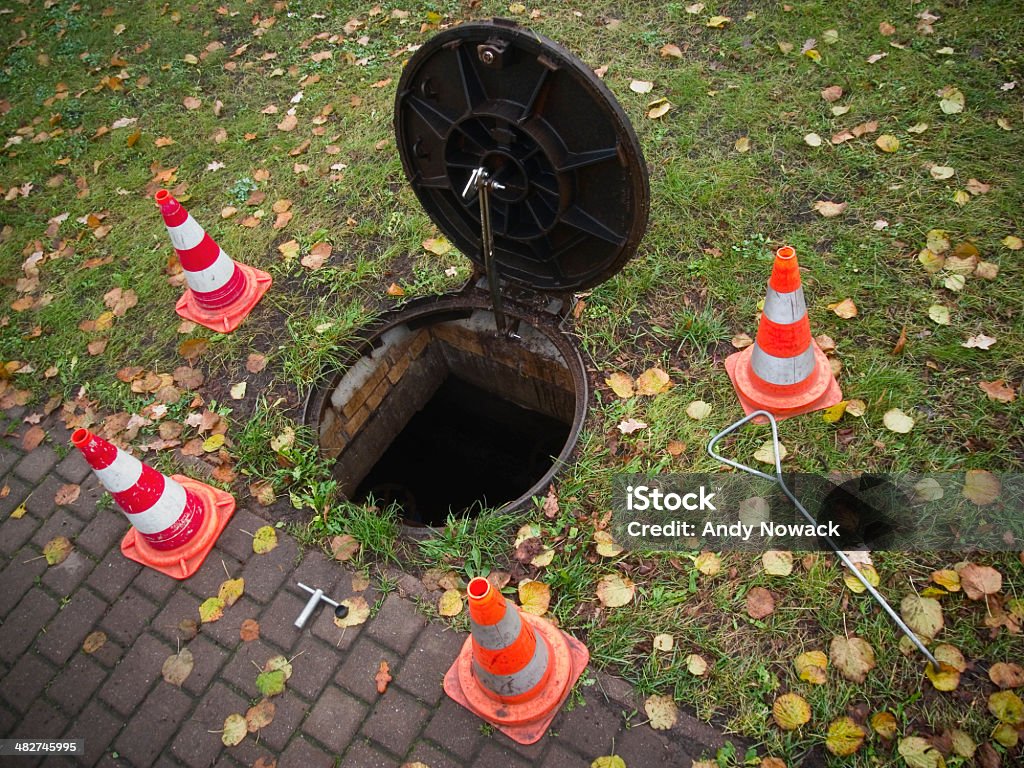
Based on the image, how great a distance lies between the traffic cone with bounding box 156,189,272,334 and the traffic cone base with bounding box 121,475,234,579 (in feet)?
3.57

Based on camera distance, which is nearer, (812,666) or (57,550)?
(812,666)

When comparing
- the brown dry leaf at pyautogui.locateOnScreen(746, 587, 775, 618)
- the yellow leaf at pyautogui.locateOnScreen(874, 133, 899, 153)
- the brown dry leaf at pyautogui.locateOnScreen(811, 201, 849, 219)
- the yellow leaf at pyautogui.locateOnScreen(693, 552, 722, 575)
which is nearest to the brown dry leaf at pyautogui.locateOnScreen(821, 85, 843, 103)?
the yellow leaf at pyautogui.locateOnScreen(874, 133, 899, 153)

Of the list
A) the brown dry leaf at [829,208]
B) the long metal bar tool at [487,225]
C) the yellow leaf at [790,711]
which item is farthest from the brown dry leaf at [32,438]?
the brown dry leaf at [829,208]

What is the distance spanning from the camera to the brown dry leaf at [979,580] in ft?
9.04

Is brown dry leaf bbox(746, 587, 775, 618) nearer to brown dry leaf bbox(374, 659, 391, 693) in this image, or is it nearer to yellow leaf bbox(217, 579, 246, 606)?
brown dry leaf bbox(374, 659, 391, 693)

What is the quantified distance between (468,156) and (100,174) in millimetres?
3594

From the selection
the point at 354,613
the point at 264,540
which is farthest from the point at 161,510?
the point at 354,613

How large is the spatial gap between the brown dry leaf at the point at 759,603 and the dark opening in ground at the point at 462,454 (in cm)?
207

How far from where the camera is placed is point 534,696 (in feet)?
8.80

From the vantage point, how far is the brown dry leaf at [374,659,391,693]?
2.84 m

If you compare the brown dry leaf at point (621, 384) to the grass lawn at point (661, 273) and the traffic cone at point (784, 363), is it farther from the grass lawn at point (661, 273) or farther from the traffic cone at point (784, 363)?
the traffic cone at point (784, 363)

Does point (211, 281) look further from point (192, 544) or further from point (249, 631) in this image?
point (249, 631)

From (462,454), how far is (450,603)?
230cm

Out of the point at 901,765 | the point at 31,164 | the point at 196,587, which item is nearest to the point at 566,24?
the point at 31,164
